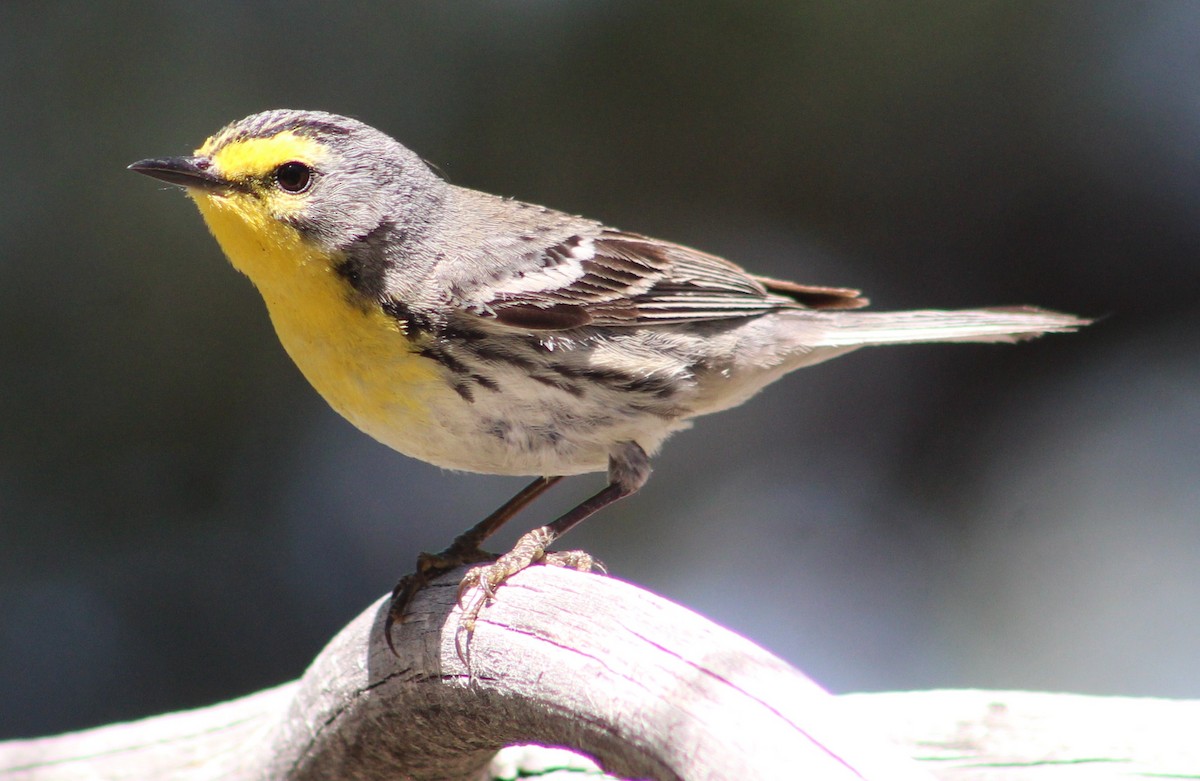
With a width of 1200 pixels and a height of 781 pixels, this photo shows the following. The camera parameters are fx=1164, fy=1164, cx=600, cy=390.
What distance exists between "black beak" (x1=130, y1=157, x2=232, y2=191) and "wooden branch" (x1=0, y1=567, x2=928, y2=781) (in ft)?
3.18

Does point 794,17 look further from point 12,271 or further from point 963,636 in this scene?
point 12,271

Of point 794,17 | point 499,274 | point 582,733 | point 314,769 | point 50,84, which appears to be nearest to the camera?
point 582,733

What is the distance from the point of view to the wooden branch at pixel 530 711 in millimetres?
1636

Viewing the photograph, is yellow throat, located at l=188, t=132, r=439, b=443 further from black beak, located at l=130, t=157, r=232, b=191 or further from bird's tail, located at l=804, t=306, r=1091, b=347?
bird's tail, located at l=804, t=306, r=1091, b=347

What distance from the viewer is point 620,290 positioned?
9.56ft

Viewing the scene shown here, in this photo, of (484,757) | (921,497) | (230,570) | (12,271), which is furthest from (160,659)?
(921,497)

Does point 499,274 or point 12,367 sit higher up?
point 499,274

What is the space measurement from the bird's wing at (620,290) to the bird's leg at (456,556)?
547mm

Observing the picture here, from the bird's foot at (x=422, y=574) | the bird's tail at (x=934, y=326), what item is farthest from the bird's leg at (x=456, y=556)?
the bird's tail at (x=934, y=326)

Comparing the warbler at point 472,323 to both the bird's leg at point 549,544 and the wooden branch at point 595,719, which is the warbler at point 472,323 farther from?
the wooden branch at point 595,719

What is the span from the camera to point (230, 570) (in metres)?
4.56

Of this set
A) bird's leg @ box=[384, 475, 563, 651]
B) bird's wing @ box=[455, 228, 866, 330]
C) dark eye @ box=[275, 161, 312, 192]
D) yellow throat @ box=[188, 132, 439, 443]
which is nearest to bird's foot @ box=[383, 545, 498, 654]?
bird's leg @ box=[384, 475, 563, 651]

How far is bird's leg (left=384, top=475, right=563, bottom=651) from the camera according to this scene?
239cm

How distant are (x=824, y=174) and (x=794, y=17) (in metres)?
0.64
